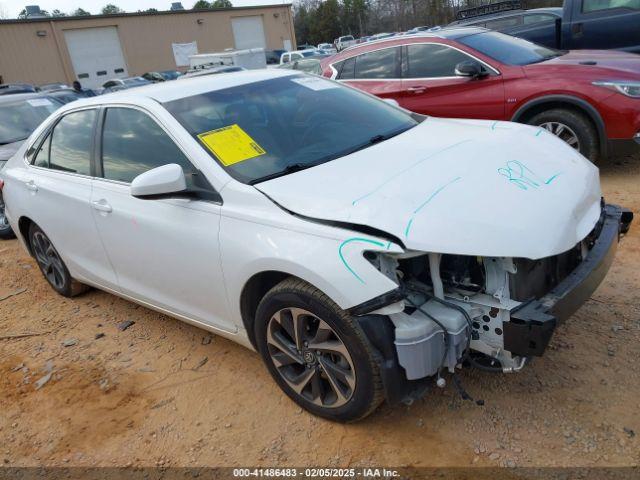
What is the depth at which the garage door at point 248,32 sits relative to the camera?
136 ft

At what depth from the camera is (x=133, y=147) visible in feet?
10.6

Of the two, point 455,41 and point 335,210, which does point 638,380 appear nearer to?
point 335,210

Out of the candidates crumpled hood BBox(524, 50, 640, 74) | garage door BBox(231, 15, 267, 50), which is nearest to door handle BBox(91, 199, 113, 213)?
crumpled hood BBox(524, 50, 640, 74)

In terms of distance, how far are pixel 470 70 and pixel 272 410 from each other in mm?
4533

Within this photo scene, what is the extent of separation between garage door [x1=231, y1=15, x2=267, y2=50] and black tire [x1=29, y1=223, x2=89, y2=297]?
4001cm

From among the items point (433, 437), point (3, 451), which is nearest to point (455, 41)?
point (433, 437)

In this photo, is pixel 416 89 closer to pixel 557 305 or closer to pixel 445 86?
pixel 445 86

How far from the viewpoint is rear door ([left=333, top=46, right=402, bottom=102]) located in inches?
259

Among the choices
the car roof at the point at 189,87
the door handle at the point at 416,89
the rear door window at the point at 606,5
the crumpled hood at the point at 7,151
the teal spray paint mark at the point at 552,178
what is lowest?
the crumpled hood at the point at 7,151

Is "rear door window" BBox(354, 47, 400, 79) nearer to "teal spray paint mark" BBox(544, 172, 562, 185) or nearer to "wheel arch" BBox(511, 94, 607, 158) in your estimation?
"wheel arch" BBox(511, 94, 607, 158)

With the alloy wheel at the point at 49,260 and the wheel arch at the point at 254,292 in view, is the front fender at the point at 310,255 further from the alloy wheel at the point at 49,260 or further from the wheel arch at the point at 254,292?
the alloy wheel at the point at 49,260

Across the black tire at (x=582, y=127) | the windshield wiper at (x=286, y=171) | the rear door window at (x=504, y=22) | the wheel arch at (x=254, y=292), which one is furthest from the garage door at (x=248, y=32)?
the wheel arch at (x=254, y=292)

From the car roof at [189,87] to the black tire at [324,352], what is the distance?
4.78 feet

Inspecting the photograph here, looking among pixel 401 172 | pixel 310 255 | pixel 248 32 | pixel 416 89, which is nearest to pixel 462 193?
pixel 401 172
